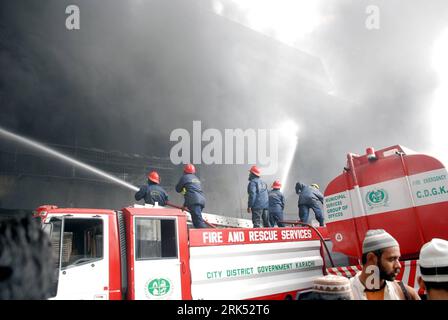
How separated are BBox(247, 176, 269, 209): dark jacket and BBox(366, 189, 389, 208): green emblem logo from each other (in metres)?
2.46

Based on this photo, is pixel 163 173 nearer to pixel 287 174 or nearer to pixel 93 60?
pixel 93 60

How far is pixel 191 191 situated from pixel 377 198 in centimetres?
267

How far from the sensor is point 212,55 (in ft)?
45.8

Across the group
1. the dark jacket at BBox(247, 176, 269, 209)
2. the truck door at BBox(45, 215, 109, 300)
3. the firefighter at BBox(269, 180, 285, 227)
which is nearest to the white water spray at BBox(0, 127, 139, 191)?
the firefighter at BBox(269, 180, 285, 227)

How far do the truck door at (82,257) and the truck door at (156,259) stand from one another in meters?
0.34

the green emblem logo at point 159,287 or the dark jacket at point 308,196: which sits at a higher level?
the dark jacket at point 308,196

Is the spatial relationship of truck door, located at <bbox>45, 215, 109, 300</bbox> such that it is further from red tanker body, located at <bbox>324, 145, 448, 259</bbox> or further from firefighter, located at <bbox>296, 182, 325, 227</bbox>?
firefighter, located at <bbox>296, 182, 325, 227</bbox>

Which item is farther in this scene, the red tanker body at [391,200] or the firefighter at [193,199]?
the firefighter at [193,199]

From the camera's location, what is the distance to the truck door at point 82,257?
3199 millimetres

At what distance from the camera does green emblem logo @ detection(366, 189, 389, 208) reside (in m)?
3.78

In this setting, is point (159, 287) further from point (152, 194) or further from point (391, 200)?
point (391, 200)

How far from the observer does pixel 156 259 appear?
3.62 metres

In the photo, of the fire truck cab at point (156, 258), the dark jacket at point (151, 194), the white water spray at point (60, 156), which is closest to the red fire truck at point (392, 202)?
the fire truck cab at point (156, 258)

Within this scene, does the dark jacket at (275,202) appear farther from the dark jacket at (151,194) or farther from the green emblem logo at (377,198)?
the green emblem logo at (377,198)
